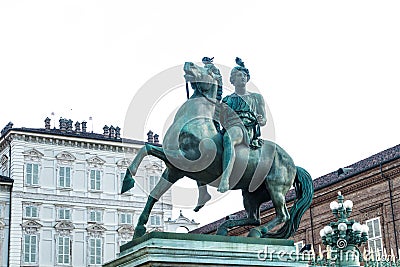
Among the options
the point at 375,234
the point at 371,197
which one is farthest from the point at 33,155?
the point at 375,234

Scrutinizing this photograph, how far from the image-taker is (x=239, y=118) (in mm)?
9133

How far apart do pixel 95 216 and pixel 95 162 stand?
3284 millimetres

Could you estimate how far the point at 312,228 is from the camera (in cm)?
3638

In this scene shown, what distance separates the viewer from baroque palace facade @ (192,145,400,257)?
30.9 metres

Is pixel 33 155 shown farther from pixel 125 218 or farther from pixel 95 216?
pixel 125 218

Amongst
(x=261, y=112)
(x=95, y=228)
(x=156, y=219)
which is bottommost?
(x=261, y=112)

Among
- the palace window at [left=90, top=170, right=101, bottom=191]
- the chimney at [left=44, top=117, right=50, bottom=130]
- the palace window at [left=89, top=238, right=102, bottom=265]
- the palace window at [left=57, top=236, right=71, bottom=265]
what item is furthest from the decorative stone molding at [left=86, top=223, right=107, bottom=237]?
the chimney at [left=44, top=117, right=50, bottom=130]

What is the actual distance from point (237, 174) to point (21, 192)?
112ft

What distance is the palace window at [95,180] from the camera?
43500 mm

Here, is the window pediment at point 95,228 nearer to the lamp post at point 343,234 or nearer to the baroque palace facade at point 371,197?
the baroque palace facade at point 371,197

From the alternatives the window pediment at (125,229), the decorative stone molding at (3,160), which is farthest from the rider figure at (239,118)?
the decorative stone molding at (3,160)

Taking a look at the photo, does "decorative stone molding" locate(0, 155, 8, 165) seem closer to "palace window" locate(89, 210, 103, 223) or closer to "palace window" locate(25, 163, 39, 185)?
"palace window" locate(25, 163, 39, 185)

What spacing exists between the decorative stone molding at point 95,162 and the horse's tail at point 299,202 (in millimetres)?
35056

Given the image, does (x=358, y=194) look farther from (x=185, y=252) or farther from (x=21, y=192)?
(x=185, y=252)
